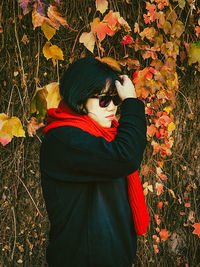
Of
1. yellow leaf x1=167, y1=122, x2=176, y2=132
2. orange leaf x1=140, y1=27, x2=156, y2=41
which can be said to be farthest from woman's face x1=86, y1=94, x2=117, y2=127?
yellow leaf x1=167, y1=122, x2=176, y2=132

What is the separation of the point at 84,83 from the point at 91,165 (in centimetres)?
26

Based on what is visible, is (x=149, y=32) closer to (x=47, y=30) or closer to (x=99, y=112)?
(x=47, y=30)

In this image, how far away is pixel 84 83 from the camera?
941mm

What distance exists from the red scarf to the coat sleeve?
0.04m

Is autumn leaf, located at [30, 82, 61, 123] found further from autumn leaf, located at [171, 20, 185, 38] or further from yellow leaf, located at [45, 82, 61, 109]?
autumn leaf, located at [171, 20, 185, 38]

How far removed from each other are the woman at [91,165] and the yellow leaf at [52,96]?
321 mm

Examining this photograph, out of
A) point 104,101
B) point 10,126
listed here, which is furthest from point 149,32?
point 10,126

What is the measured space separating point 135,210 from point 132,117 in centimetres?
34

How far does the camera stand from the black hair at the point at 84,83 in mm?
943

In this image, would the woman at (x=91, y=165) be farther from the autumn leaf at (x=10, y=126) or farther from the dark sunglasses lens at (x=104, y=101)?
the autumn leaf at (x=10, y=126)

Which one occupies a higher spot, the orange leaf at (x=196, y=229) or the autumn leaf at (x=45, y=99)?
the autumn leaf at (x=45, y=99)

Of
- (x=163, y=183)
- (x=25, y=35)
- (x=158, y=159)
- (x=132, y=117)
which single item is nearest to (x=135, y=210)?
(x=132, y=117)

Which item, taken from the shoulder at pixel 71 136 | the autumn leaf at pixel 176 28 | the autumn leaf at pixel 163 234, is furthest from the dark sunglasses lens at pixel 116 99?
the autumn leaf at pixel 163 234

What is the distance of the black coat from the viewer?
0.86 meters
